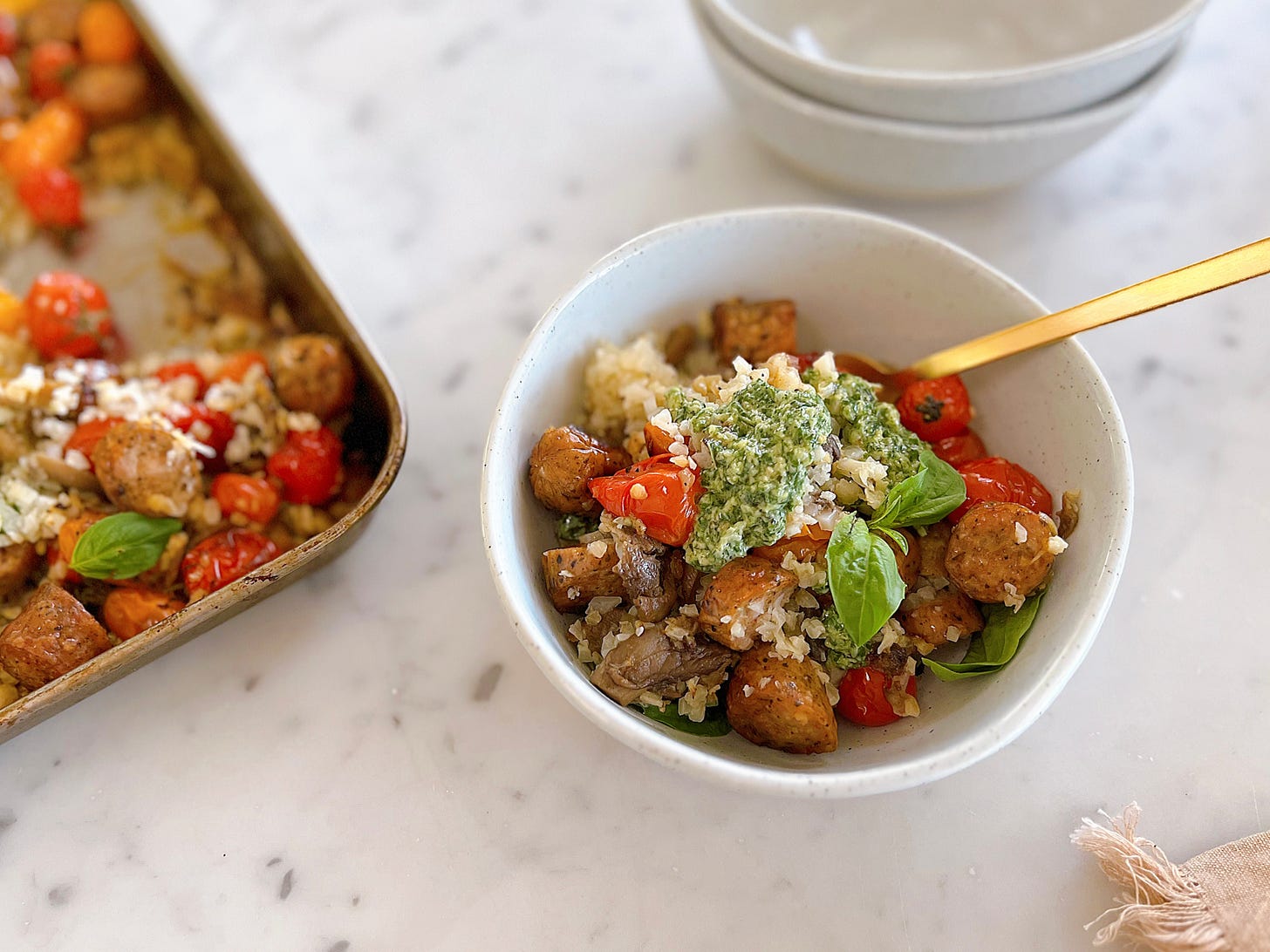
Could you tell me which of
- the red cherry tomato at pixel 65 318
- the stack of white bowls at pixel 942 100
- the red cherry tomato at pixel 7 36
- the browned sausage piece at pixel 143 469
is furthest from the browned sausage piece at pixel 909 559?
the red cherry tomato at pixel 7 36

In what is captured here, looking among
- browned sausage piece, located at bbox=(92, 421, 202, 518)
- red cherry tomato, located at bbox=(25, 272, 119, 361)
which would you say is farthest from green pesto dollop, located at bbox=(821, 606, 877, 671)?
red cherry tomato, located at bbox=(25, 272, 119, 361)

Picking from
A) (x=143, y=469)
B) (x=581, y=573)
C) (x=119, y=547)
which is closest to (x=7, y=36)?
(x=143, y=469)

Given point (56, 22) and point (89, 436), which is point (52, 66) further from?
point (89, 436)

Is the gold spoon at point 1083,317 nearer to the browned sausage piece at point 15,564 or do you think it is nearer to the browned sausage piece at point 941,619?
the browned sausage piece at point 941,619

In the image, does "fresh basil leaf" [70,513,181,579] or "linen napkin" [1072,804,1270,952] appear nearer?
"linen napkin" [1072,804,1270,952]

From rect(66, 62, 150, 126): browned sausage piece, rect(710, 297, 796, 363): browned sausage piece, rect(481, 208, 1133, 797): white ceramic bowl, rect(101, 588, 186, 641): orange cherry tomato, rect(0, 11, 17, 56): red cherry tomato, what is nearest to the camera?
rect(481, 208, 1133, 797): white ceramic bowl

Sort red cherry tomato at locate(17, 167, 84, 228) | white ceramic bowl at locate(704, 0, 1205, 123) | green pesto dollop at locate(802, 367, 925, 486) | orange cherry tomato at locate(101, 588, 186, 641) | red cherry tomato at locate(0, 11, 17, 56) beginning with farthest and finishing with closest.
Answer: red cherry tomato at locate(0, 11, 17, 56), red cherry tomato at locate(17, 167, 84, 228), white ceramic bowl at locate(704, 0, 1205, 123), orange cherry tomato at locate(101, 588, 186, 641), green pesto dollop at locate(802, 367, 925, 486)

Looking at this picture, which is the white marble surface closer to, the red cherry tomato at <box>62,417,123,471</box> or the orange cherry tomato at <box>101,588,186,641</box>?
the orange cherry tomato at <box>101,588,186,641</box>
